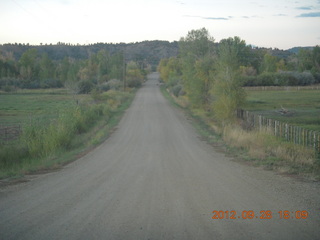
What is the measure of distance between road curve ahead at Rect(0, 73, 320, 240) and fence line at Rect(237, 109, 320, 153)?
14.3ft

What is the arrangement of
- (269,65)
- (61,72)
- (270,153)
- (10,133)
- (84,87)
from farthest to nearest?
1. (61,72)
2. (269,65)
3. (84,87)
4. (10,133)
5. (270,153)

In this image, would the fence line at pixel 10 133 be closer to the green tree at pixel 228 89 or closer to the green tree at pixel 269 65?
the green tree at pixel 228 89

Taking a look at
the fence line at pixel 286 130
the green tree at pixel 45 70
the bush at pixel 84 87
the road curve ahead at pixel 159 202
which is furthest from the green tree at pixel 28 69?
the road curve ahead at pixel 159 202

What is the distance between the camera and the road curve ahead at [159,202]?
636cm

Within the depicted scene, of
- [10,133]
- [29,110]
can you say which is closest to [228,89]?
[10,133]

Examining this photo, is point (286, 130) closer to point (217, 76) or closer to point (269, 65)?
point (217, 76)

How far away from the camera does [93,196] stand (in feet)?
29.4

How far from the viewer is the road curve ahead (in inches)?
250

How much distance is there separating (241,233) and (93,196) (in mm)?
4227

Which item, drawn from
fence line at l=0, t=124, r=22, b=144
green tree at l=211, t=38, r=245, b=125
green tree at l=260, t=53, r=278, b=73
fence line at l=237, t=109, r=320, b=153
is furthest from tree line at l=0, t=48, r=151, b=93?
fence line at l=237, t=109, r=320, b=153

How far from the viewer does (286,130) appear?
18.6 metres
